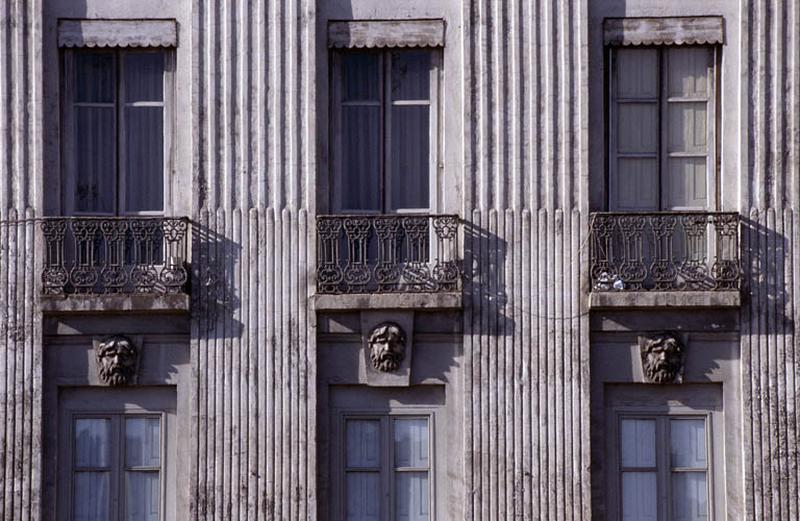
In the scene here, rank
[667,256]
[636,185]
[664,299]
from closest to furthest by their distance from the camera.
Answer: [664,299] < [667,256] < [636,185]

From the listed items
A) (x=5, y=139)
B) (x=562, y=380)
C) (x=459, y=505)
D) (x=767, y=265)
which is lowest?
(x=459, y=505)

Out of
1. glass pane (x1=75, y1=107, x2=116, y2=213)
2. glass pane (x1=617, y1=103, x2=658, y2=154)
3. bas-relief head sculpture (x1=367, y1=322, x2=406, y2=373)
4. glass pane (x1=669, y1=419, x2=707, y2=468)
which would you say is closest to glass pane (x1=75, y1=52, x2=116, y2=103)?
glass pane (x1=75, y1=107, x2=116, y2=213)

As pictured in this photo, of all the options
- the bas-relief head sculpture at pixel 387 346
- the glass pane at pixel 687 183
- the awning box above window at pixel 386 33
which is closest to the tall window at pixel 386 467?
the bas-relief head sculpture at pixel 387 346

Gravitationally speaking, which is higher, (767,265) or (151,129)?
(151,129)

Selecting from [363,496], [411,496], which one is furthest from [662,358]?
[363,496]

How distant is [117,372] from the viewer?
19688mm

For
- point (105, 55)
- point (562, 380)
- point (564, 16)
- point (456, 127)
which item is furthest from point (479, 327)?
point (105, 55)

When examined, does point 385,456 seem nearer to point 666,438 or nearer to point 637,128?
point 666,438

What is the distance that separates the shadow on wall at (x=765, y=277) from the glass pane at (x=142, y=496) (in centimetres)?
725

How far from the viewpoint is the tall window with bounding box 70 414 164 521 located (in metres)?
20.0

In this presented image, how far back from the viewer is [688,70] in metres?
20.4

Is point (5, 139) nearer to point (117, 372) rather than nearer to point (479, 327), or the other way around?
point (117, 372)

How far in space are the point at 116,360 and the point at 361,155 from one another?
151 inches

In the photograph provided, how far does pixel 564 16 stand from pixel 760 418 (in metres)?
5.26
